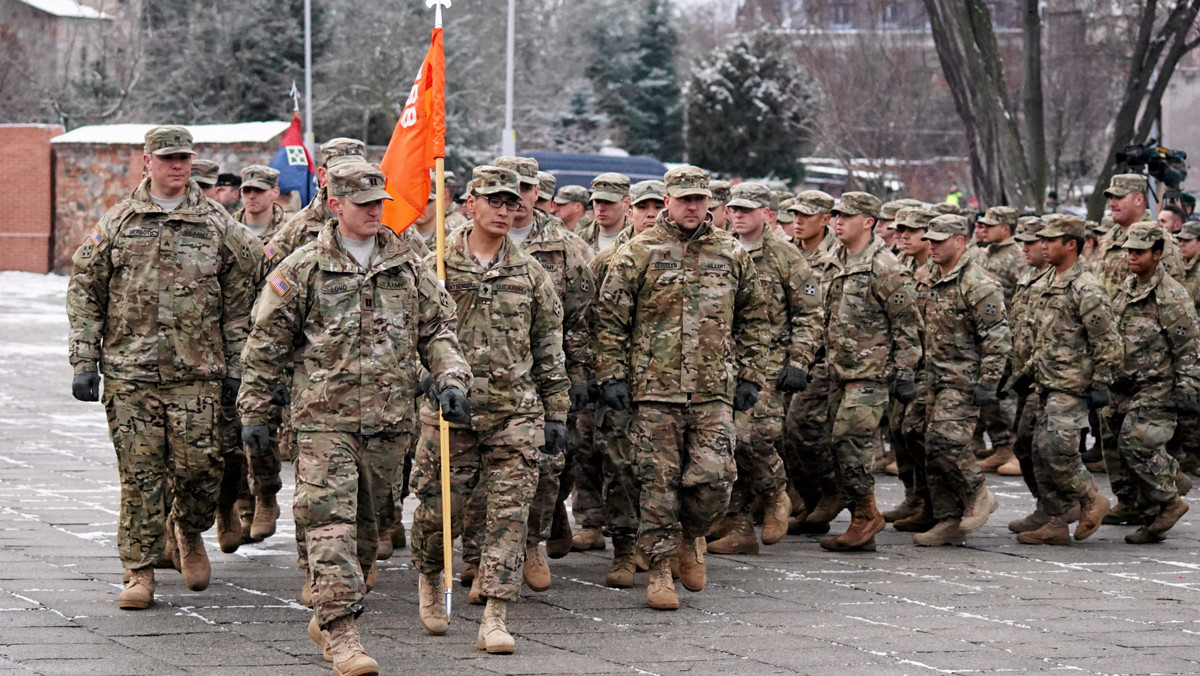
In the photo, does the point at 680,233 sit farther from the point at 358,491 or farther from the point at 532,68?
the point at 532,68

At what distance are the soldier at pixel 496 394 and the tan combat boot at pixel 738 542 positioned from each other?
2411mm

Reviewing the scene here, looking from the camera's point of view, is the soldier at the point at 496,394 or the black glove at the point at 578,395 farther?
the black glove at the point at 578,395

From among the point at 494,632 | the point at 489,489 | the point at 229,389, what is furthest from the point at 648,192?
the point at 494,632

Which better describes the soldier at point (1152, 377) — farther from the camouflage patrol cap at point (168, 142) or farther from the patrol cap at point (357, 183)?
the camouflage patrol cap at point (168, 142)

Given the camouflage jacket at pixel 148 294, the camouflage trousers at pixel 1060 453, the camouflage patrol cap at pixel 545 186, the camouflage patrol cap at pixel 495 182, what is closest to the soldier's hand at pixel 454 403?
the camouflage patrol cap at pixel 495 182

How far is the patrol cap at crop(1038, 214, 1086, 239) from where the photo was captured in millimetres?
11141

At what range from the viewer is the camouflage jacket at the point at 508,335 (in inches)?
318

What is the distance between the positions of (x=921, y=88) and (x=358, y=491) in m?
36.1

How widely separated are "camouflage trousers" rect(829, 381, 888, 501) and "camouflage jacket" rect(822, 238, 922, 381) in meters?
0.11

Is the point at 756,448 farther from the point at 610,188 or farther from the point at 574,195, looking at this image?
the point at 574,195

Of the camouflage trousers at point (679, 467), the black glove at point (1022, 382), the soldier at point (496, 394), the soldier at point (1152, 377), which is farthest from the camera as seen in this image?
the black glove at point (1022, 382)

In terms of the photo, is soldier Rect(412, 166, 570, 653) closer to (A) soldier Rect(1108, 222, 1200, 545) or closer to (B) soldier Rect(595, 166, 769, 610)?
(B) soldier Rect(595, 166, 769, 610)

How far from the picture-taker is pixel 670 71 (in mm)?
59156

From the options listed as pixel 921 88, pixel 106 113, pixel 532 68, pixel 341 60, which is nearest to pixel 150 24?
pixel 106 113
